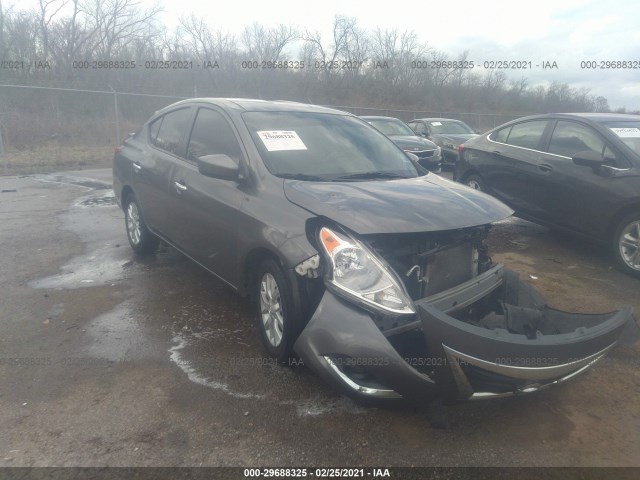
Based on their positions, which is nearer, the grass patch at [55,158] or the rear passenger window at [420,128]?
the grass patch at [55,158]

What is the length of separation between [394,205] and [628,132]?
13.3ft

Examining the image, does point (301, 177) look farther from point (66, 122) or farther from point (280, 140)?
point (66, 122)

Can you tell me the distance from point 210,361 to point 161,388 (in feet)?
1.31

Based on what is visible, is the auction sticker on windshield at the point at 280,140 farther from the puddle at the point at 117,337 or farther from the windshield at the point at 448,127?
the windshield at the point at 448,127

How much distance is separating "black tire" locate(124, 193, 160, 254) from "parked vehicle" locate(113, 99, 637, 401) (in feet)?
3.34

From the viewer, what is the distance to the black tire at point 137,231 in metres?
5.28

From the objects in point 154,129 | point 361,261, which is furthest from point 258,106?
point 361,261

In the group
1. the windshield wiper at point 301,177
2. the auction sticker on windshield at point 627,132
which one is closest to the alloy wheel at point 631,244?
the auction sticker on windshield at point 627,132

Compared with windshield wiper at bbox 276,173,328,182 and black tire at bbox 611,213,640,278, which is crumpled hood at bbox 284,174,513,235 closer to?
windshield wiper at bbox 276,173,328,182

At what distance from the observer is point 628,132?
540 centimetres

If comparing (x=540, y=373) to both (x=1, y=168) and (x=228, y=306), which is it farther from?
(x=1, y=168)

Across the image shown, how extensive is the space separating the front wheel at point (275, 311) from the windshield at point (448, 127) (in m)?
12.8

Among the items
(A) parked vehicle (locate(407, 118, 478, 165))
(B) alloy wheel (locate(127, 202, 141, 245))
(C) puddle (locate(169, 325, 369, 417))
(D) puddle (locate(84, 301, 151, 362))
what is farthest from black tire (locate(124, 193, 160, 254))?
(A) parked vehicle (locate(407, 118, 478, 165))

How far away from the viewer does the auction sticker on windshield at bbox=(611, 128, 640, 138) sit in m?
5.34
